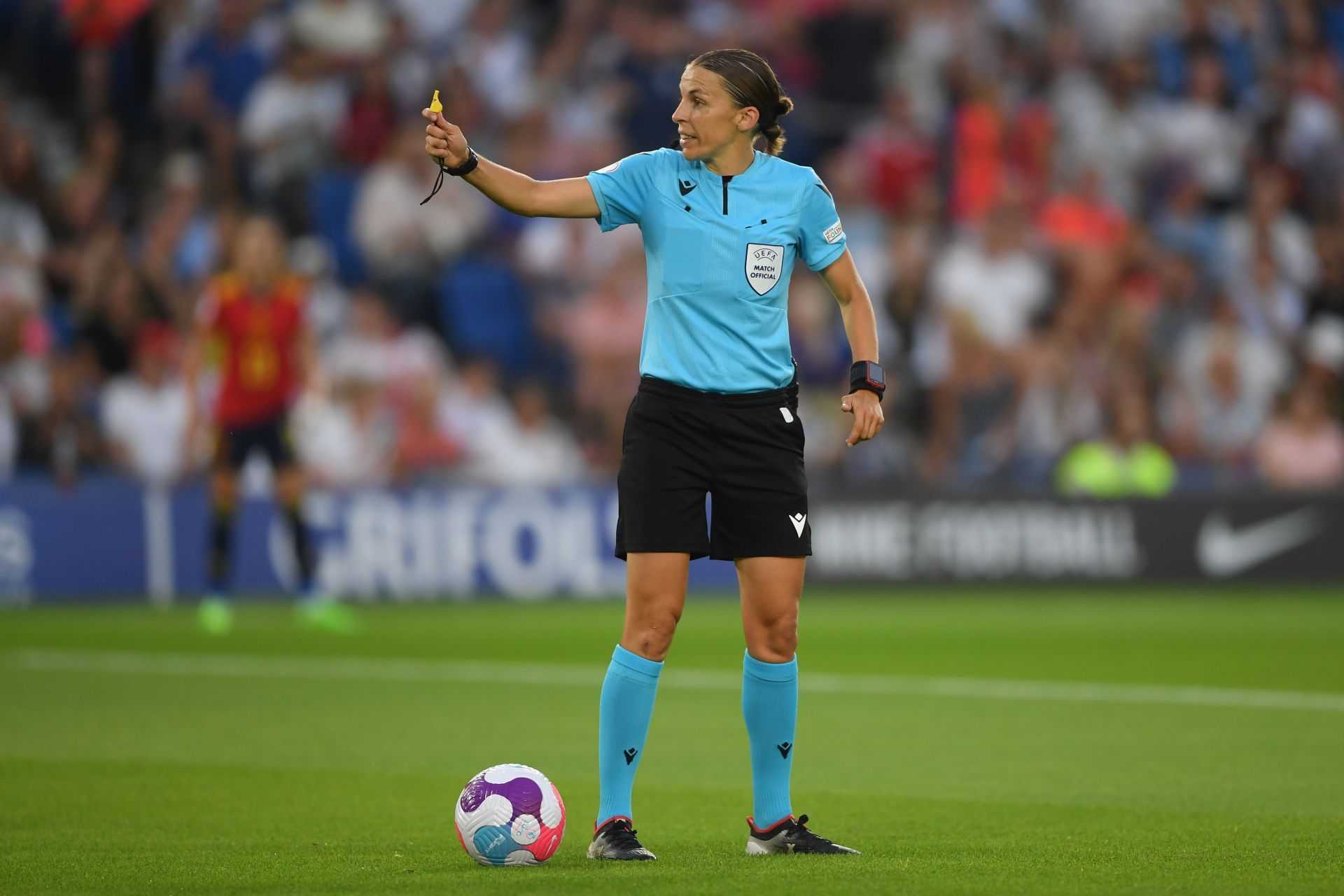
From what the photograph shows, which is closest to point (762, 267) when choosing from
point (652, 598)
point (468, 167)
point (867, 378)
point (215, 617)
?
point (867, 378)

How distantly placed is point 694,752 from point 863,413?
289cm

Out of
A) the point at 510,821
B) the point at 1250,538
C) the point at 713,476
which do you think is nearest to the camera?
the point at 510,821

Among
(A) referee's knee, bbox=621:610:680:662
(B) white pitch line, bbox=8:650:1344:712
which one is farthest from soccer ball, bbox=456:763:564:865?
(B) white pitch line, bbox=8:650:1344:712

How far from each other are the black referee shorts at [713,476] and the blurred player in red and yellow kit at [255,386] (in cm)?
869

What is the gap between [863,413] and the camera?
5.93 m

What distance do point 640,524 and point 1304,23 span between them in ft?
60.3

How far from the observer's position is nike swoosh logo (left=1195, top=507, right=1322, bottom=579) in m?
16.9

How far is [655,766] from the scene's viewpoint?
800cm

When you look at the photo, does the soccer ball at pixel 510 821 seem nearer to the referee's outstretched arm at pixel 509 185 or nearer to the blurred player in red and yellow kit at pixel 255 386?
the referee's outstretched arm at pixel 509 185

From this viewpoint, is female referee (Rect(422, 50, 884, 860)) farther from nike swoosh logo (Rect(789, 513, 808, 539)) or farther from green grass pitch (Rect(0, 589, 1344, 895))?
green grass pitch (Rect(0, 589, 1344, 895))

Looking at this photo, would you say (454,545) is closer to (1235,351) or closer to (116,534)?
(116,534)

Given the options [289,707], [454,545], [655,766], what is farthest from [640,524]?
[454,545]

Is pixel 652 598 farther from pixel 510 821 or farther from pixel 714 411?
pixel 510 821

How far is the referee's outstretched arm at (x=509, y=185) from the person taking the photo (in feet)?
18.4
